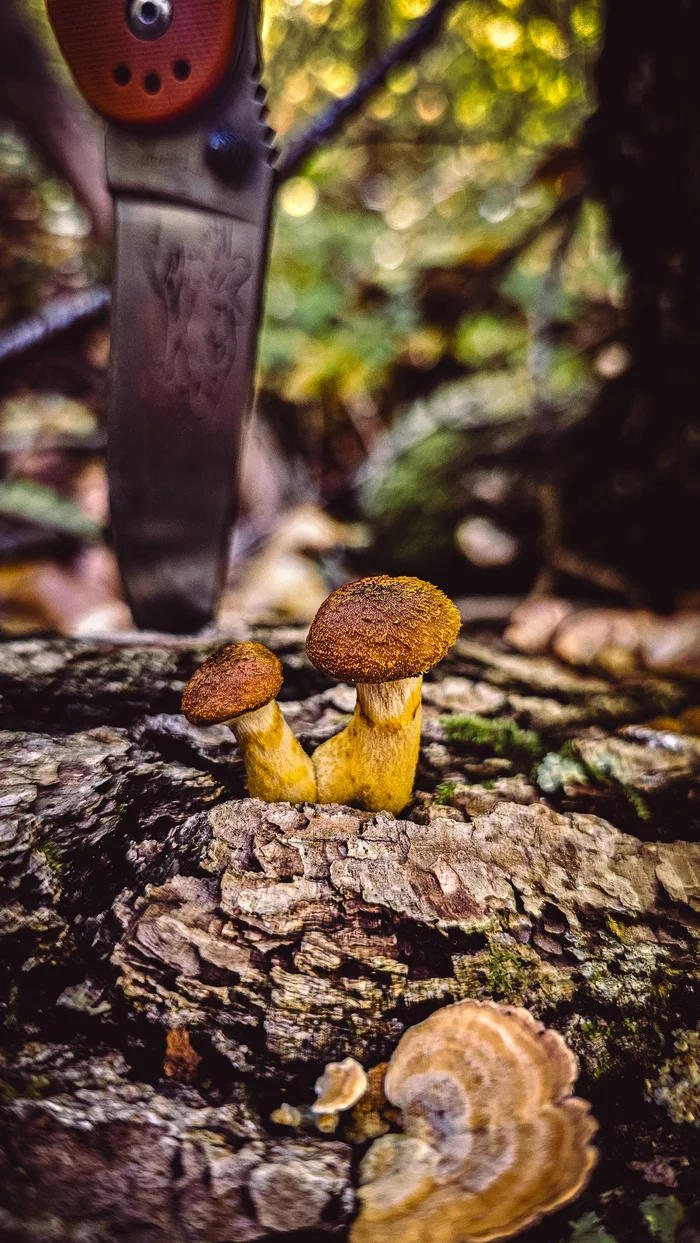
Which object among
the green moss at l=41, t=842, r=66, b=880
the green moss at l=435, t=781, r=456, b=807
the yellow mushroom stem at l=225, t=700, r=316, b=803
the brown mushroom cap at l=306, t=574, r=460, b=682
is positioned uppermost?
the brown mushroom cap at l=306, t=574, r=460, b=682

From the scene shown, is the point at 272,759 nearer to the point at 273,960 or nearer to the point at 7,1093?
the point at 273,960

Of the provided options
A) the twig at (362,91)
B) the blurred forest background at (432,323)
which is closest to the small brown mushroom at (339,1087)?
the blurred forest background at (432,323)

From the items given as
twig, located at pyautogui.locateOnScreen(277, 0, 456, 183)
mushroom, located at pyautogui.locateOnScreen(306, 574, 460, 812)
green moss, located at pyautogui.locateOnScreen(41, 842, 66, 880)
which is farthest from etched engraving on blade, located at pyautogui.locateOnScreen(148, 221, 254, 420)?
green moss, located at pyautogui.locateOnScreen(41, 842, 66, 880)

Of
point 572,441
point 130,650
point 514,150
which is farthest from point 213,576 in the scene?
point 514,150

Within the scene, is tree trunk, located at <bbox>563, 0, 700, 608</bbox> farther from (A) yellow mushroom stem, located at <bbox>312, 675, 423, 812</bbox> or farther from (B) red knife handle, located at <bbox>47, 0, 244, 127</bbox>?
(A) yellow mushroom stem, located at <bbox>312, 675, 423, 812</bbox>

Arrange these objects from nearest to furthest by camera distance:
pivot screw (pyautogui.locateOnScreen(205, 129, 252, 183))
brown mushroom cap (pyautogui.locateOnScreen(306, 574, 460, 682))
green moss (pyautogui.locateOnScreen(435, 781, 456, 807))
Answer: brown mushroom cap (pyautogui.locateOnScreen(306, 574, 460, 682)) < green moss (pyautogui.locateOnScreen(435, 781, 456, 807)) < pivot screw (pyautogui.locateOnScreen(205, 129, 252, 183))

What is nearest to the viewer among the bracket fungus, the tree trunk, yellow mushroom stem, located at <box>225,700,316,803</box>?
the bracket fungus
